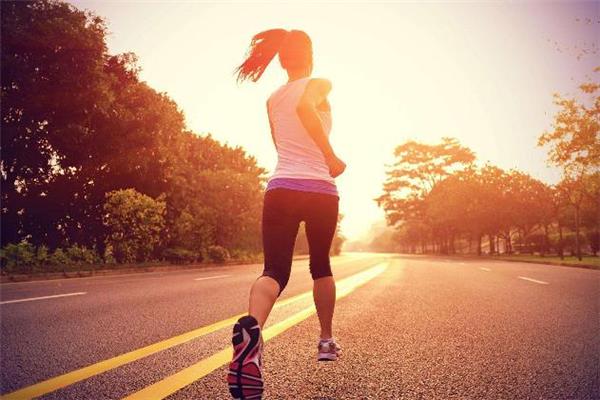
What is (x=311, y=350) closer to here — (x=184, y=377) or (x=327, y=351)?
(x=327, y=351)

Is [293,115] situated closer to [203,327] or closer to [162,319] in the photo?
[203,327]

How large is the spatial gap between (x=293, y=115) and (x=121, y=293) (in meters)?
6.12

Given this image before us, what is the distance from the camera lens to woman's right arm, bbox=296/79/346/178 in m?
2.70

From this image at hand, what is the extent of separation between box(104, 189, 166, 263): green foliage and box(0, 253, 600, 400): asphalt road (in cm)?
1170

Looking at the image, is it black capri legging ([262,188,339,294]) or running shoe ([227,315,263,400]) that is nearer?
running shoe ([227,315,263,400])

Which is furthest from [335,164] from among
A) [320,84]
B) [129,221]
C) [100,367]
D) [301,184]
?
[129,221]

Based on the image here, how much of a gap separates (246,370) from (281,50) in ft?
7.08

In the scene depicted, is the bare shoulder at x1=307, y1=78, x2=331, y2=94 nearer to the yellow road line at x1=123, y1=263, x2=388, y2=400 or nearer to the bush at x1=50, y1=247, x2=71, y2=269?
the yellow road line at x1=123, y1=263, x2=388, y2=400

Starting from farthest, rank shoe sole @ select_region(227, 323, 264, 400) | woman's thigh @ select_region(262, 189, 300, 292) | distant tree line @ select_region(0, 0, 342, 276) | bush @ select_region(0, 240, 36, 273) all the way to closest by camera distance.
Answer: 1. distant tree line @ select_region(0, 0, 342, 276)
2. bush @ select_region(0, 240, 36, 273)
3. woman's thigh @ select_region(262, 189, 300, 292)
4. shoe sole @ select_region(227, 323, 264, 400)

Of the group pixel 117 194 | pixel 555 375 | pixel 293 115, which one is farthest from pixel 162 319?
pixel 117 194

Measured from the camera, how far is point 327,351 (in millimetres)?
2801

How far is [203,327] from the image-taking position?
429cm

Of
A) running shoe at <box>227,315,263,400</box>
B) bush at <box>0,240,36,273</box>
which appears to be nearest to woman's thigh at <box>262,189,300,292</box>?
running shoe at <box>227,315,263,400</box>

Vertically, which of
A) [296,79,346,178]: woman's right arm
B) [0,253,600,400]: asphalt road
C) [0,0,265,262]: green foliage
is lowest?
[0,253,600,400]: asphalt road
